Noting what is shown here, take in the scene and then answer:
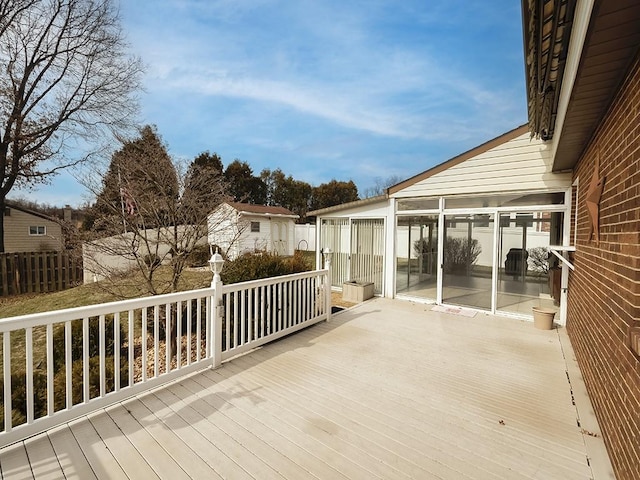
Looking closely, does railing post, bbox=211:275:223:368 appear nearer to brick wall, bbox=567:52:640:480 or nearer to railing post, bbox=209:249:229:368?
railing post, bbox=209:249:229:368

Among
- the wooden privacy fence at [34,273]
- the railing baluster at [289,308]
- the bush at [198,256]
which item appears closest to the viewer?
the railing baluster at [289,308]

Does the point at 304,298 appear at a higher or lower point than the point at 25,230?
lower

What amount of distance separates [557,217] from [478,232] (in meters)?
1.28

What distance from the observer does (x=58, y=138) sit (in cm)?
1136

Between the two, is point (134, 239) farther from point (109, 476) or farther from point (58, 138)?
point (58, 138)

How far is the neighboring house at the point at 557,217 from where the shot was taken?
1.87 meters

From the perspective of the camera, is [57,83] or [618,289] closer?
[618,289]

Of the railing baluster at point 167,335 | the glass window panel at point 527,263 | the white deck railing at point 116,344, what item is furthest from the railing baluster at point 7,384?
the glass window panel at point 527,263

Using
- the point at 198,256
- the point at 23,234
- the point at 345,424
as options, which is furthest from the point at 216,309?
the point at 23,234

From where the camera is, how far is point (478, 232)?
6.28m

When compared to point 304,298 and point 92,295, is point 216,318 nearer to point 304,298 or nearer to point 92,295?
point 304,298

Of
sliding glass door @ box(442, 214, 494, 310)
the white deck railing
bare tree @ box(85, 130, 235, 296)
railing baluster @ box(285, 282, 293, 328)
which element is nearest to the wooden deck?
the white deck railing

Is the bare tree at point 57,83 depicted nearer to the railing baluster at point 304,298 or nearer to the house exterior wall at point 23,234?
the house exterior wall at point 23,234

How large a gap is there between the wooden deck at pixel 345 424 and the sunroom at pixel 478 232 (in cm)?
207
